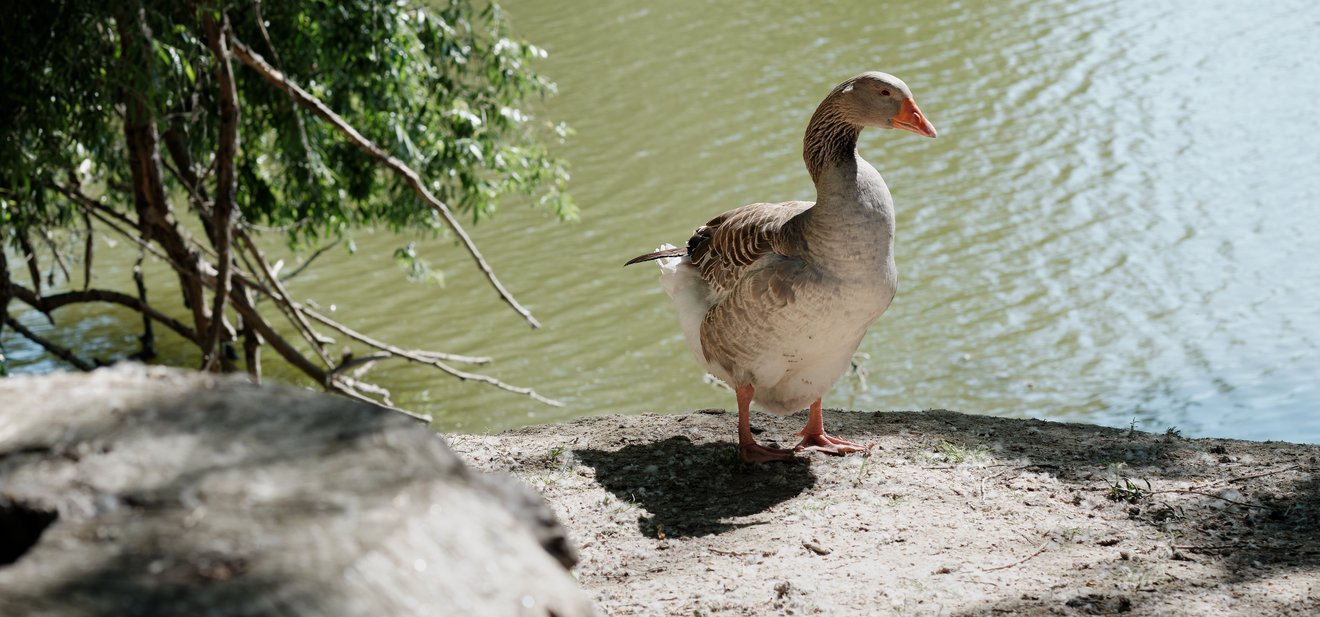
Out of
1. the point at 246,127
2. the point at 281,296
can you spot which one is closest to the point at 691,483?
the point at 281,296

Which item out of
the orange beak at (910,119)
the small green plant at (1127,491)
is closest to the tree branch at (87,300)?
the orange beak at (910,119)

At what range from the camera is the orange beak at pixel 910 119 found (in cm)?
507

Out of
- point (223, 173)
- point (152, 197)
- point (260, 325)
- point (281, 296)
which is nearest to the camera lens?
point (223, 173)

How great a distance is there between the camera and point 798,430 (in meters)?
5.97

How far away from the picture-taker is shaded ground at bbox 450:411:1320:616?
12.3 feet

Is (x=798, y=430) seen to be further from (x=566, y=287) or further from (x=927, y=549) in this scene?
(x=566, y=287)

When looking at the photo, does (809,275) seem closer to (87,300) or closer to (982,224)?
(87,300)

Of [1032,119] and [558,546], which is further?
[1032,119]

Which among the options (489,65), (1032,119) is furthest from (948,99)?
(489,65)

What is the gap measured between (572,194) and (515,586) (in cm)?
1209

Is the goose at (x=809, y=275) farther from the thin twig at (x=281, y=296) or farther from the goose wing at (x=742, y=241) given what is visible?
the thin twig at (x=281, y=296)

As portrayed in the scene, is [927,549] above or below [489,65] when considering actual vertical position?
below

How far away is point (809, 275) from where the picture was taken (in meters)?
4.82

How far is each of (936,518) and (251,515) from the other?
3159 millimetres
